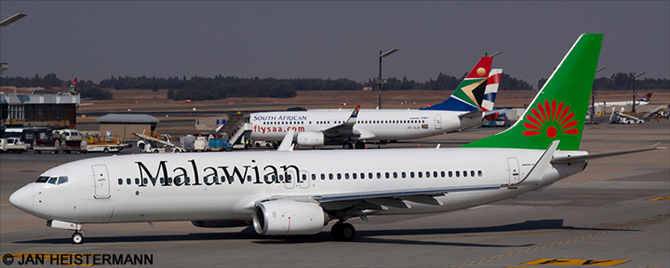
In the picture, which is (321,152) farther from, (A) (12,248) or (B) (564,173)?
(A) (12,248)

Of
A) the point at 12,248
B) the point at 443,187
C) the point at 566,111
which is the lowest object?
the point at 12,248

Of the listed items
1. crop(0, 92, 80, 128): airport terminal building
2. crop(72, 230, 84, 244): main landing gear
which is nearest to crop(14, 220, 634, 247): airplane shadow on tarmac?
crop(72, 230, 84, 244): main landing gear

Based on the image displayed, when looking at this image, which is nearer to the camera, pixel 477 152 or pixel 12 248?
pixel 12 248

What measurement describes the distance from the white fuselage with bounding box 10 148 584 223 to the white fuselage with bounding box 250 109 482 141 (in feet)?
153

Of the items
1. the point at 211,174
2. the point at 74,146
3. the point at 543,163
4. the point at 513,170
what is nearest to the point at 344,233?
the point at 211,174

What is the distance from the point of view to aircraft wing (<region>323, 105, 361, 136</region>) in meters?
73.7

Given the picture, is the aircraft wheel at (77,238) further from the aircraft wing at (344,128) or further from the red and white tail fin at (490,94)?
the red and white tail fin at (490,94)

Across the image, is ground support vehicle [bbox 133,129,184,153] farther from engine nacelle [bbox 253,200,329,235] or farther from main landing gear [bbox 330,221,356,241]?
engine nacelle [bbox 253,200,329,235]

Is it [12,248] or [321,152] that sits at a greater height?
[321,152]

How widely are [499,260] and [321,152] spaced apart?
28.3 ft

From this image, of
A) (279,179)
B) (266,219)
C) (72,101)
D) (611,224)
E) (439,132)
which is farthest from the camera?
(72,101)

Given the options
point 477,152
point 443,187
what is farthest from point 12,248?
point 477,152

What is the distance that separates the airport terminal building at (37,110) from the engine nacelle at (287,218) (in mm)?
73594

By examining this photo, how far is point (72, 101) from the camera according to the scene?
322ft
